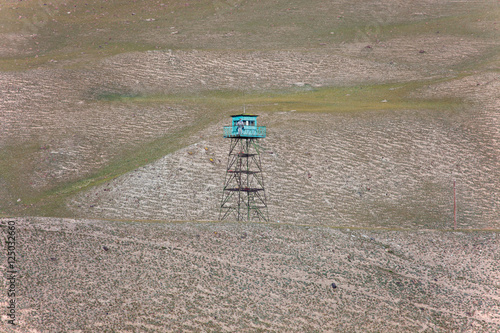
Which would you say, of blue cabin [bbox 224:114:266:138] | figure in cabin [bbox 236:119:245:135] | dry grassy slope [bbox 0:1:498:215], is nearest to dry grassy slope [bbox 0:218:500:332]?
blue cabin [bbox 224:114:266:138]

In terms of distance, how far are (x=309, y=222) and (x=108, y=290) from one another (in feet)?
48.2

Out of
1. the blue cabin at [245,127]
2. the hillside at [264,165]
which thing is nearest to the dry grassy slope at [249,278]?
the hillside at [264,165]

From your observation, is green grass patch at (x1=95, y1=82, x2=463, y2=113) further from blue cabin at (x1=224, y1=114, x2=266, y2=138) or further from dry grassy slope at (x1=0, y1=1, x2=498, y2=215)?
blue cabin at (x1=224, y1=114, x2=266, y2=138)

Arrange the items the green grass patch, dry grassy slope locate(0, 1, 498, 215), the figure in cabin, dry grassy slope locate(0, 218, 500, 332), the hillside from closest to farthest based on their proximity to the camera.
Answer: dry grassy slope locate(0, 218, 500, 332)
the hillside
the figure in cabin
dry grassy slope locate(0, 1, 498, 215)
the green grass patch

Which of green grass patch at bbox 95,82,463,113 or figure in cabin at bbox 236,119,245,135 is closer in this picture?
figure in cabin at bbox 236,119,245,135

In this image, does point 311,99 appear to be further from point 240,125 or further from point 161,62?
point 240,125

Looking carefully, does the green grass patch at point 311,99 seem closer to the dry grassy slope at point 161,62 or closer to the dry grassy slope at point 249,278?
the dry grassy slope at point 161,62

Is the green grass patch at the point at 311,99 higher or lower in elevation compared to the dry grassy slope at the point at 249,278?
higher

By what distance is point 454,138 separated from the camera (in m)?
41.5

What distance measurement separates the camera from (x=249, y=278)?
2598 cm

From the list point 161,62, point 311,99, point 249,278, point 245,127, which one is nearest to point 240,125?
point 245,127

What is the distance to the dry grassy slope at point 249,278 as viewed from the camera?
23.5 m

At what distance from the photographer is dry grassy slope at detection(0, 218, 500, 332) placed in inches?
926

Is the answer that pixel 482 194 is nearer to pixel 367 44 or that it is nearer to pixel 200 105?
pixel 200 105
